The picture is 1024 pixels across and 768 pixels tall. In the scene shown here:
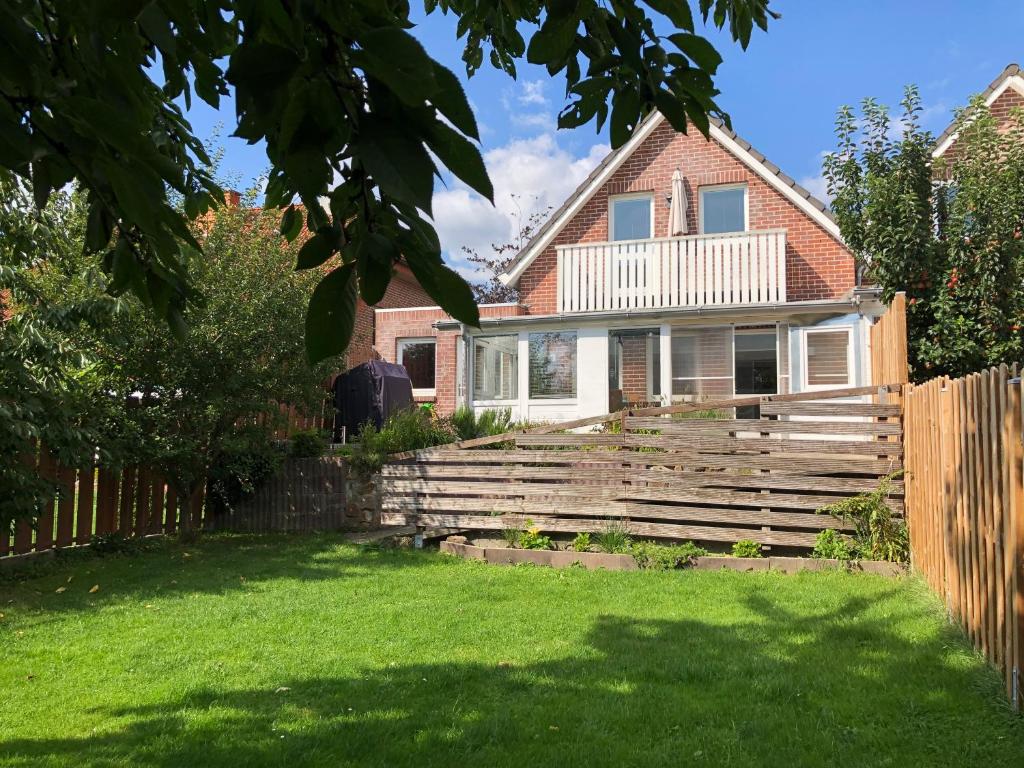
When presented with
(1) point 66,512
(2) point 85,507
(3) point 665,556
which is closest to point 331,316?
(3) point 665,556

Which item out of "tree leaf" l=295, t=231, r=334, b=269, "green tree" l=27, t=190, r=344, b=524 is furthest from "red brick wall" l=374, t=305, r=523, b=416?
"tree leaf" l=295, t=231, r=334, b=269

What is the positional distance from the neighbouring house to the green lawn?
7388 mm

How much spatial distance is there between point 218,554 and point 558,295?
27.9ft

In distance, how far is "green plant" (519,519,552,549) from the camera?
8.41 meters

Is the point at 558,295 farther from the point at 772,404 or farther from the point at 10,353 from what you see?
the point at 10,353

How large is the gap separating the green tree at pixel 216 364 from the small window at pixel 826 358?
28.5 feet

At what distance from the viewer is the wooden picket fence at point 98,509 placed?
26.9 feet

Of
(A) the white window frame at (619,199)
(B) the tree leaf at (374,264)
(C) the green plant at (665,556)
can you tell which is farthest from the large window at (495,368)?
(B) the tree leaf at (374,264)

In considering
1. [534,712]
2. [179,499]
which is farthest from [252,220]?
[534,712]

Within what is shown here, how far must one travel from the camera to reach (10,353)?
6.45 m

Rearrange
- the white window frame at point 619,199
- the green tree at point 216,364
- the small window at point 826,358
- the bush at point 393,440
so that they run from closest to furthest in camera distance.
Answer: the green tree at point 216,364 < the bush at point 393,440 < the small window at point 826,358 < the white window frame at point 619,199

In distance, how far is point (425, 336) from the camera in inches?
731

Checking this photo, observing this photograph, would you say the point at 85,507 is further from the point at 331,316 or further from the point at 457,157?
the point at 457,157

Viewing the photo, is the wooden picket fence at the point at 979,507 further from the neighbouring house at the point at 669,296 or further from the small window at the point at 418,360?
the small window at the point at 418,360
